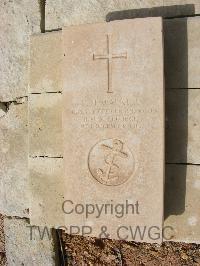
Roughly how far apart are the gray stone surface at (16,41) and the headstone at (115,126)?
0.60 meters

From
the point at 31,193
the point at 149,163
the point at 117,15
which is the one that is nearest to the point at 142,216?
the point at 149,163

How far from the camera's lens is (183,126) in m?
3.01

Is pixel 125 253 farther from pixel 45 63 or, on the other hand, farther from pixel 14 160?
pixel 45 63

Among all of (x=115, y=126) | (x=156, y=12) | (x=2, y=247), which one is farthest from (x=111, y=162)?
(x=2, y=247)

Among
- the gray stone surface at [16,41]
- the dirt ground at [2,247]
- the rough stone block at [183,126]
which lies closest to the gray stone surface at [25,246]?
the dirt ground at [2,247]

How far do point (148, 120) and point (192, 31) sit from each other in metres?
0.74

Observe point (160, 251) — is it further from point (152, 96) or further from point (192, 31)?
point (192, 31)

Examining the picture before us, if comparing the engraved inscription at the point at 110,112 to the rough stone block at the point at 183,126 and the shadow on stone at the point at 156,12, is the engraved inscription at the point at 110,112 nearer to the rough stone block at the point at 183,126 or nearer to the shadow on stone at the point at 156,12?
the rough stone block at the point at 183,126

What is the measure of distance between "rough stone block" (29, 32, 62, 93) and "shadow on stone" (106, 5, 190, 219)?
0.79m

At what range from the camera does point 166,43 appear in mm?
2994

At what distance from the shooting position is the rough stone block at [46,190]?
334 centimetres

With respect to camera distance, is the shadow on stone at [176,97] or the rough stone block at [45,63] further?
the rough stone block at [45,63]

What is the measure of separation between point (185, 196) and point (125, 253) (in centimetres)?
79

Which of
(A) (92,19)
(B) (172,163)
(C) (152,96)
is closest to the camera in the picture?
(C) (152,96)
